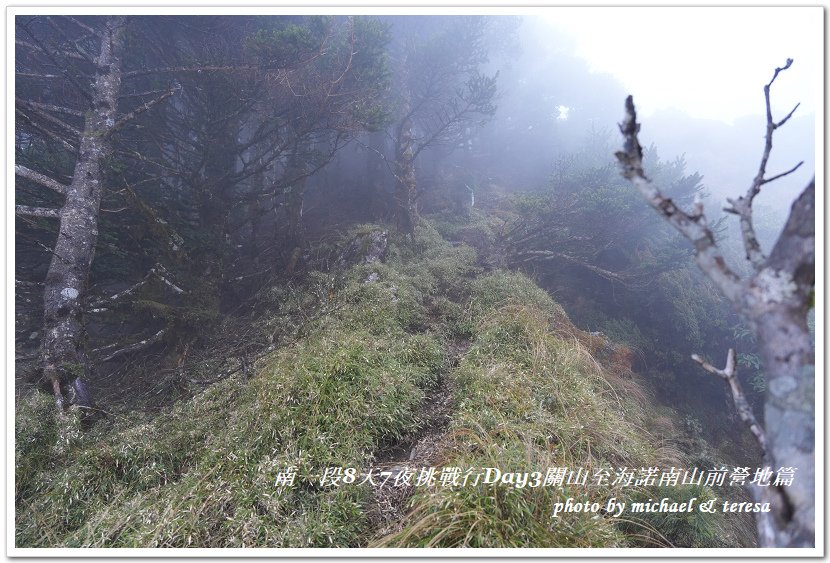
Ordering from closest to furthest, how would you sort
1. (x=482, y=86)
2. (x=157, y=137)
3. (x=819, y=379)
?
(x=819, y=379) → (x=157, y=137) → (x=482, y=86)

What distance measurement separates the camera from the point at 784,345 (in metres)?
1.38

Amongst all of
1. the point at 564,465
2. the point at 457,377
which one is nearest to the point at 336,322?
the point at 457,377

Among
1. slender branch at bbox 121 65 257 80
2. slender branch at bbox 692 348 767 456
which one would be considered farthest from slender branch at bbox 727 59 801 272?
slender branch at bbox 121 65 257 80

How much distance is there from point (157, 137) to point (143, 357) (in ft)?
11.3

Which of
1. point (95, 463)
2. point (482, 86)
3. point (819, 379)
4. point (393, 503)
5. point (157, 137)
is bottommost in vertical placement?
point (95, 463)

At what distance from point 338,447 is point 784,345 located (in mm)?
2816

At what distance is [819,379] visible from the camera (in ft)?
4.89

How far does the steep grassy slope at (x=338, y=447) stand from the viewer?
92.7 inches

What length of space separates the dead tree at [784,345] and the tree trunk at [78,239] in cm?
504

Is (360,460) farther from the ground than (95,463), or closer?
farther from the ground

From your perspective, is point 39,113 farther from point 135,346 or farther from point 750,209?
point 750,209

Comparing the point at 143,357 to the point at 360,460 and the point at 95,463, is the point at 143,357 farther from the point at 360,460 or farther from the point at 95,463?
the point at 360,460

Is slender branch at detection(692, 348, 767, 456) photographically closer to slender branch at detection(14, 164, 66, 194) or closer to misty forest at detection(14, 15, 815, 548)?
misty forest at detection(14, 15, 815, 548)

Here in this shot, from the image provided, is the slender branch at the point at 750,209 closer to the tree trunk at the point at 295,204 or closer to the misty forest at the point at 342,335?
the misty forest at the point at 342,335
